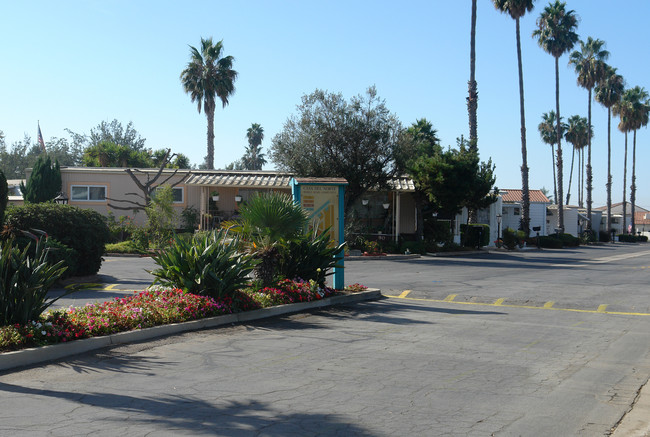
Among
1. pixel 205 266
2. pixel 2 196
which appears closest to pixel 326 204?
pixel 205 266

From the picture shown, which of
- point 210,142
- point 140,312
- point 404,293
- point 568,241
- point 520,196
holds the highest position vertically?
point 210,142

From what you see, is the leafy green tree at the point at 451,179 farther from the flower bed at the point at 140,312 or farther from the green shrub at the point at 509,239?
the flower bed at the point at 140,312

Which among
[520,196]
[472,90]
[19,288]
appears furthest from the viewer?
[520,196]

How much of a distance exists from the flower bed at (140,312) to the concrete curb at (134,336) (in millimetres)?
155

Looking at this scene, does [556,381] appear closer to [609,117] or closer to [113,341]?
[113,341]

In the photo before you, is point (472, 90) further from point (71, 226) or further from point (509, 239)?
point (71, 226)

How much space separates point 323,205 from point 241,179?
19480 millimetres

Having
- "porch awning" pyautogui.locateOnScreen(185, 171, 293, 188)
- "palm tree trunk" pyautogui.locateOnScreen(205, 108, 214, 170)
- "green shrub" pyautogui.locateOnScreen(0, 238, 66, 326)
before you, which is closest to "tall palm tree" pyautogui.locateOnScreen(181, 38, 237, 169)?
"palm tree trunk" pyautogui.locateOnScreen(205, 108, 214, 170)

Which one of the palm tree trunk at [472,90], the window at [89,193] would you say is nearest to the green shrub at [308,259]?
the window at [89,193]

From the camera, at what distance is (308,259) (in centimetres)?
1319

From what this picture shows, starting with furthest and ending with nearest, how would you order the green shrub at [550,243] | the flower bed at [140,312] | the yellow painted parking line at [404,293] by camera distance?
1. the green shrub at [550,243]
2. the yellow painted parking line at [404,293]
3. the flower bed at [140,312]

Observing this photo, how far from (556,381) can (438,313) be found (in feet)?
17.1

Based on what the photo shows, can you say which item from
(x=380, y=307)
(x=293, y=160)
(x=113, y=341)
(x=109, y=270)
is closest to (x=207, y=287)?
(x=113, y=341)

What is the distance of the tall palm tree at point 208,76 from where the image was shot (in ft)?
143
